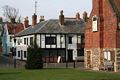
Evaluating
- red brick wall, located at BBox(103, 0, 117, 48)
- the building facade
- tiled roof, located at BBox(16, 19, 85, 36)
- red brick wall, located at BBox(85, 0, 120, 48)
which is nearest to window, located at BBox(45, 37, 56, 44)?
tiled roof, located at BBox(16, 19, 85, 36)

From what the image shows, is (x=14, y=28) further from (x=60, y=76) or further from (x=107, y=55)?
(x=60, y=76)

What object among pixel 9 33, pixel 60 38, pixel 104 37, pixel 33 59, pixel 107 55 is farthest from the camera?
pixel 9 33

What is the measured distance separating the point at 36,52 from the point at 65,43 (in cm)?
2780

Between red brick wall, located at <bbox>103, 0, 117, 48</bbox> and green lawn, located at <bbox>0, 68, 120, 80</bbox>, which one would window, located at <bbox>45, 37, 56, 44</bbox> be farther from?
green lawn, located at <bbox>0, 68, 120, 80</bbox>

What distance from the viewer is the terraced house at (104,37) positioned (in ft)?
146

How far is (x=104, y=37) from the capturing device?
155 ft

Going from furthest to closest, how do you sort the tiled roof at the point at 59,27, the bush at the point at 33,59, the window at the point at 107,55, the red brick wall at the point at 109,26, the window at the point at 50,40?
1. the tiled roof at the point at 59,27
2. the window at the point at 50,40
3. the bush at the point at 33,59
4. the window at the point at 107,55
5. the red brick wall at the point at 109,26

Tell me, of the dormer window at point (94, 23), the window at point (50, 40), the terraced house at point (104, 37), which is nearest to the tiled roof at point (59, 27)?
the window at point (50, 40)

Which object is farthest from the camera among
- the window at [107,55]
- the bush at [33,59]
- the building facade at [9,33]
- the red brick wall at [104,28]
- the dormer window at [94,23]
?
the building facade at [9,33]

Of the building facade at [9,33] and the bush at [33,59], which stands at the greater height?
the building facade at [9,33]

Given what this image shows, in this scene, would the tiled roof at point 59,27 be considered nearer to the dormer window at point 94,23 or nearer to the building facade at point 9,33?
the dormer window at point 94,23

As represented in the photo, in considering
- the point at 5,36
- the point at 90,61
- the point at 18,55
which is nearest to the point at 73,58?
the point at 18,55

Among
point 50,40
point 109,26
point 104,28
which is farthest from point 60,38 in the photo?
point 109,26

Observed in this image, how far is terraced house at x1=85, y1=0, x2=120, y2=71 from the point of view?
44.5 meters
